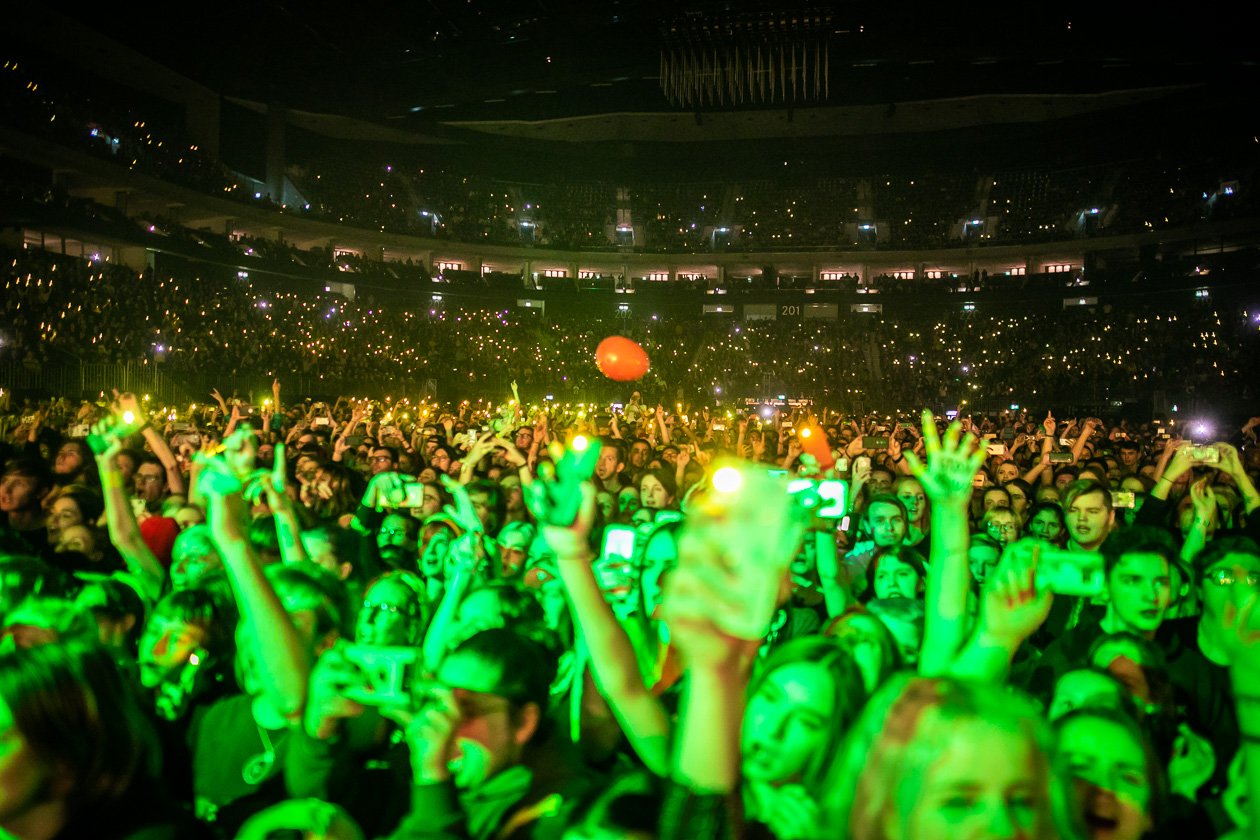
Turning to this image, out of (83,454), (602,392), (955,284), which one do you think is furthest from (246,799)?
(955,284)

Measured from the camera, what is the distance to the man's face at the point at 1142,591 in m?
3.67

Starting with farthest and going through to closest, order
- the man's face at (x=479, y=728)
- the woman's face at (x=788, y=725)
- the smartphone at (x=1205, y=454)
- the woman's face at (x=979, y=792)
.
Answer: the smartphone at (x=1205, y=454) → the man's face at (x=479, y=728) → the woman's face at (x=788, y=725) → the woman's face at (x=979, y=792)

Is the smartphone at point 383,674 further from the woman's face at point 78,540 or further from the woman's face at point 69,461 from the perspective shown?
the woman's face at point 69,461

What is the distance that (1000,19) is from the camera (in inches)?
1010

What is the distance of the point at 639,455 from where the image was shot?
10.6m

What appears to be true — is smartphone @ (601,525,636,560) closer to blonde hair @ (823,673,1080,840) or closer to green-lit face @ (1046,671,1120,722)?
green-lit face @ (1046,671,1120,722)

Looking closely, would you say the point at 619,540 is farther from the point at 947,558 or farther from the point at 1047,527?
the point at 1047,527

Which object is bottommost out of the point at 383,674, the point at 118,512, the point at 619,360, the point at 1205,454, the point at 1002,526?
the point at 383,674

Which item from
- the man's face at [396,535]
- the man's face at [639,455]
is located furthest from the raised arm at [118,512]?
the man's face at [639,455]

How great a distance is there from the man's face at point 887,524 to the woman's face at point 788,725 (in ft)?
10.3

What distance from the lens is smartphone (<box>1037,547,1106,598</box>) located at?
87.3 inches

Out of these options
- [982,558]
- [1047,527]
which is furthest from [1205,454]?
[982,558]

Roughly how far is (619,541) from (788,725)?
260 cm

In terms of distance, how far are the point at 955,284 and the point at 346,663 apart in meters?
40.0
